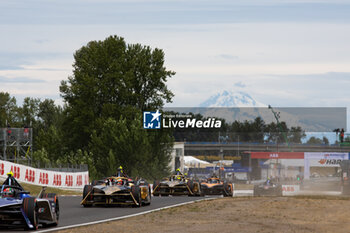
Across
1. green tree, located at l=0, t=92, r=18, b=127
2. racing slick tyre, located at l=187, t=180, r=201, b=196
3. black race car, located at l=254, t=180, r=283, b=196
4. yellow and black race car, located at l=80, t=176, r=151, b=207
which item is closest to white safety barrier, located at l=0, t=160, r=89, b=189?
racing slick tyre, located at l=187, t=180, r=201, b=196

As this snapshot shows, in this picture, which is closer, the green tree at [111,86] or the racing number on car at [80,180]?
the racing number on car at [80,180]

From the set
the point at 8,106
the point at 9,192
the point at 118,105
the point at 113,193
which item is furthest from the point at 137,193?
the point at 8,106

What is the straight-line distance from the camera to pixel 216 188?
43188 mm

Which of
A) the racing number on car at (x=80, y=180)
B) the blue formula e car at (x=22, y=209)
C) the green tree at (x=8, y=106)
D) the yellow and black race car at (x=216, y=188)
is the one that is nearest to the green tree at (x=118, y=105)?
the racing number on car at (x=80, y=180)

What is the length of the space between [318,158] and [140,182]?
75665 millimetres

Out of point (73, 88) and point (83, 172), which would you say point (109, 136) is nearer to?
point (73, 88)

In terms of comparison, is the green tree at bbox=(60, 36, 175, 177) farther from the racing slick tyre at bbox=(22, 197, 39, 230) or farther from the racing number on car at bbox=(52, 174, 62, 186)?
the racing slick tyre at bbox=(22, 197, 39, 230)

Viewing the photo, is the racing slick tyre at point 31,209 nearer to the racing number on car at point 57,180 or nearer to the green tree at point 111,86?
the racing number on car at point 57,180

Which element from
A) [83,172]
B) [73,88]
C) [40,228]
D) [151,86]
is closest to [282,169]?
[151,86]

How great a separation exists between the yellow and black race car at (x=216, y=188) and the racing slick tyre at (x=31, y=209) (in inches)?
1094

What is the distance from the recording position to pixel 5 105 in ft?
427

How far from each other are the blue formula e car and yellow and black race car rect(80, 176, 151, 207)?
7897 mm

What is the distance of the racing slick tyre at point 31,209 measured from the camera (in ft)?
51.2

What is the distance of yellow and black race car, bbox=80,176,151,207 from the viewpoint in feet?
82.6
